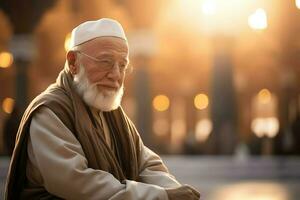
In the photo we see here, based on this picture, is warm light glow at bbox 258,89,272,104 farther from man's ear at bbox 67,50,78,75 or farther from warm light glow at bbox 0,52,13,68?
man's ear at bbox 67,50,78,75

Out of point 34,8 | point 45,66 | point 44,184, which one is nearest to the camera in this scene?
point 44,184

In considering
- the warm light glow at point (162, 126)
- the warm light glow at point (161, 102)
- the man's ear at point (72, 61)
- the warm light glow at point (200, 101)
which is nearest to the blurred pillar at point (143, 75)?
the warm light glow at point (161, 102)

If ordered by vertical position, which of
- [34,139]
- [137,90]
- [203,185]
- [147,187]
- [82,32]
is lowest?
[203,185]

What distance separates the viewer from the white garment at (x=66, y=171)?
2225 millimetres

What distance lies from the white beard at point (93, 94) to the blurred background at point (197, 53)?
9.59 metres

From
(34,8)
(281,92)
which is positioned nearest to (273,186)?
(34,8)

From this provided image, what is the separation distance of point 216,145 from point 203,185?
3.58m

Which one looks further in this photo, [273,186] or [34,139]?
[273,186]

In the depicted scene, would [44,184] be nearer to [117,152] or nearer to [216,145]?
[117,152]

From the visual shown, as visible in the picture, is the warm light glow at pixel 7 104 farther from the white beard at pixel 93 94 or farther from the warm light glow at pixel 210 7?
the white beard at pixel 93 94

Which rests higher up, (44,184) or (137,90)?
(44,184)

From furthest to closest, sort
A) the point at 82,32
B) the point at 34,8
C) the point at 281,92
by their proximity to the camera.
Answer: the point at 281,92 < the point at 34,8 < the point at 82,32

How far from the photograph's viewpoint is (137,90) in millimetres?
15797

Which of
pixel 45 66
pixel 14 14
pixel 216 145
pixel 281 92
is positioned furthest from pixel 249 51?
pixel 14 14
